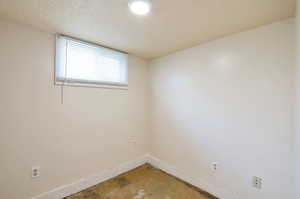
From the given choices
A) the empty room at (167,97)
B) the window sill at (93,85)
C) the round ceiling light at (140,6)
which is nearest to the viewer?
the round ceiling light at (140,6)

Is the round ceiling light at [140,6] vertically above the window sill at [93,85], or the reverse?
the round ceiling light at [140,6]

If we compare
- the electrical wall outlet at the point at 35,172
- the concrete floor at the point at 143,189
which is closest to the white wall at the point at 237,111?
the concrete floor at the point at 143,189

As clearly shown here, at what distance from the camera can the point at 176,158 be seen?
2629mm

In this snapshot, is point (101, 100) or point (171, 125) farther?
point (171, 125)

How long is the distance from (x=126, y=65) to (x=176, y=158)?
196 cm

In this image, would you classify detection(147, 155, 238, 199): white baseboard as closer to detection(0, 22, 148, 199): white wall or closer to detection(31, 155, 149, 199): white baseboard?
detection(31, 155, 149, 199): white baseboard

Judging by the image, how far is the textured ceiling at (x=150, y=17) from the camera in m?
1.36

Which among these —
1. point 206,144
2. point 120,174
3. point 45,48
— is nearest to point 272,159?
point 206,144

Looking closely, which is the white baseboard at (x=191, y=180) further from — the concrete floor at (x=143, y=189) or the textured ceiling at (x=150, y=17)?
the textured ceiling at (x=150, y=17)

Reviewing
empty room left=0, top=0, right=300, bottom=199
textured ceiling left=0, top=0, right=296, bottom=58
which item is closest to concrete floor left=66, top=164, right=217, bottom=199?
empty room left=0, top=0, right=300, bottom=199

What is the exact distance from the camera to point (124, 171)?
2.65 metres

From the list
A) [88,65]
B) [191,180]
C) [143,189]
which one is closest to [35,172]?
[143,189]

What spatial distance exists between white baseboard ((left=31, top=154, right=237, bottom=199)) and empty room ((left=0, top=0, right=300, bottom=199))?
0.01m

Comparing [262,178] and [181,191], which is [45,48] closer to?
[181,191]
